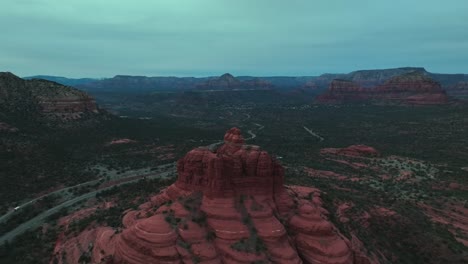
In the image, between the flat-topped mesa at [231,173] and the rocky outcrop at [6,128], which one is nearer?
the flat-topped mesa at [231,173]

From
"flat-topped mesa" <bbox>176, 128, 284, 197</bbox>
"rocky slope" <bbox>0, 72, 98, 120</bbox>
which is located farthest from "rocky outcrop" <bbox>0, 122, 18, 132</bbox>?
"flat-topped mesa" <bbox>176, 128, 284, 197</bbox>

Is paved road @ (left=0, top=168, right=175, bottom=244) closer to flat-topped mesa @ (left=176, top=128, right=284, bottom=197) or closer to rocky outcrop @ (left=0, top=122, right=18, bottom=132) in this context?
flat-topped mesa @ (left=176, top=128, right=284, bottom=197)

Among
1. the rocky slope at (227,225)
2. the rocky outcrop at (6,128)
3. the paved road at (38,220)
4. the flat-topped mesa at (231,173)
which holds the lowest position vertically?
the paved road at (38,220)

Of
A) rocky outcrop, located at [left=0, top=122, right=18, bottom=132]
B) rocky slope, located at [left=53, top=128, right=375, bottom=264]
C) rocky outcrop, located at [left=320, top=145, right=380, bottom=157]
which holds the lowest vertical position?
rocky outcrop, located at [left=320, top=145, right=380, bottom=157]

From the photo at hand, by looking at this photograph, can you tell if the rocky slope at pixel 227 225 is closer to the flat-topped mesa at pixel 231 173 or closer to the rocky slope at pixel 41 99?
the flat-topped mesa at pixel 231 173

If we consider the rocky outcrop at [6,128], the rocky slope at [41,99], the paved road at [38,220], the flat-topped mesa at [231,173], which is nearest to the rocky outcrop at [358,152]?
the paved road at [38,220]

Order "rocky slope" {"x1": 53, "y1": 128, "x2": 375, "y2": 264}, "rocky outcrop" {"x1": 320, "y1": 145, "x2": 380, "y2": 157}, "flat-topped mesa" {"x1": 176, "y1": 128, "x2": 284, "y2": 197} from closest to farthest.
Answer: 1. "rocky slope" {"x1": 53, "y1": 128, "x2": 375, "y2": 264}
2. "flat-topped mesa" {"x1": 176, "y1": 128, "x2": 284, "y2": 197}
3. "rocky outcrop" {"x1": 320, "y1": 145, "x2": 380, "y2": 157}

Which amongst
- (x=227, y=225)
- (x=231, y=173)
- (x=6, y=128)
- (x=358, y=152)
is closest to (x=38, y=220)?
(x=231, y=173)

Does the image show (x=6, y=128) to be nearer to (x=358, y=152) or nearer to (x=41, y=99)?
(x=41, y=99)
